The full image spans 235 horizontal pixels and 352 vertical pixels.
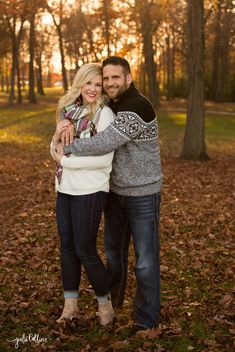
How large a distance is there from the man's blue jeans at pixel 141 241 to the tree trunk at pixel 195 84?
11.6m

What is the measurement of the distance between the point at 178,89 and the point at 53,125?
27463 millimetres

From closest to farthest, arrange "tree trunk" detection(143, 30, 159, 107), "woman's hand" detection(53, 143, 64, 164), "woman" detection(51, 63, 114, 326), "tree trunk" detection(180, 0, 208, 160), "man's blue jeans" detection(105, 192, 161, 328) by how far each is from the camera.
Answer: "woman" detection(51, 63, 114, 326) < "woman's hand" detection(53, 143, 64, 164) < "man's blue jeans" detection(105, 192, 161, 328) < "tree trunk" detection(180, 0, 208, 160) < "tree trunk" detection(143, 30, 159, 107)

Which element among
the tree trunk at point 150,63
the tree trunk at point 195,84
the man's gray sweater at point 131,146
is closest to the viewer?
the man's gray sweater at point 131,146

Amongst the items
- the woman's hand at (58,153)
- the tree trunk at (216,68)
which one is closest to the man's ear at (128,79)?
the woman's hand at (58,153)

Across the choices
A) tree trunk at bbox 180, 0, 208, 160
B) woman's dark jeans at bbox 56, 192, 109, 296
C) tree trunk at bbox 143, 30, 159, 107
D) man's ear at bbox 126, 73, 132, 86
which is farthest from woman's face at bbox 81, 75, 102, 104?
tree trunk at bbox 143, 30, 159, 107

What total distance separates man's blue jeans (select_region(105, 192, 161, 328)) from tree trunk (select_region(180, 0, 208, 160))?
37.9 feet

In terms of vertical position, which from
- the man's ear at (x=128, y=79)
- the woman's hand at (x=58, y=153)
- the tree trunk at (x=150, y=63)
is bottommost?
the woman's hand at (x=58, y=153)

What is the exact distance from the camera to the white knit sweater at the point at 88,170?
14.1 feet

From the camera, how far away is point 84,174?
432 cm

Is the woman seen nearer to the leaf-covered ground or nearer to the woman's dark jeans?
the woman's dark jeans

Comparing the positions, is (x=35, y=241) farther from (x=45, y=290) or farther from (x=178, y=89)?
(x=178, y=89)

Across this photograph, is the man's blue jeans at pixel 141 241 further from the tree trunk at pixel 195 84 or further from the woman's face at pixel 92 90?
the tree trunk at pixel 195 84

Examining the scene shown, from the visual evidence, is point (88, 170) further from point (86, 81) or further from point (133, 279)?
point (133, 279)

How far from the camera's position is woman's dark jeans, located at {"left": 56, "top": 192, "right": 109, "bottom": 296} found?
4375mm
